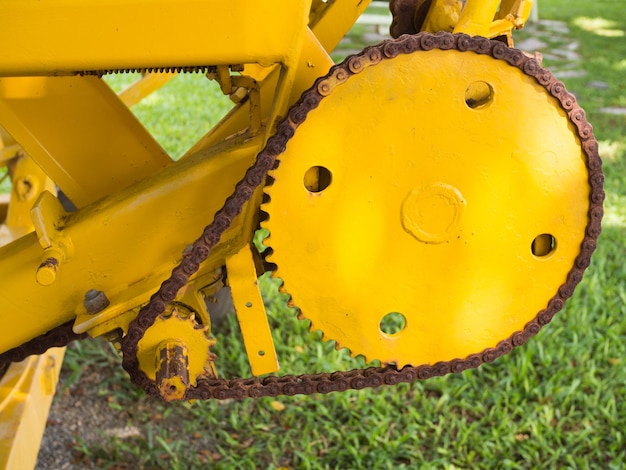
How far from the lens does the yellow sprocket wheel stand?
1.58 metres

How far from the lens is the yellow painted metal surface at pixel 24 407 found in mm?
2357

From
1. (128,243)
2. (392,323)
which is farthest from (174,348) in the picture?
(392,323)

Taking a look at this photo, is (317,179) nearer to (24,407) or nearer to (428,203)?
(428,203)

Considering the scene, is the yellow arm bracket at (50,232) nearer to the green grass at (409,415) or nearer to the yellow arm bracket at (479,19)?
the yellow arm bracket at (479,19)

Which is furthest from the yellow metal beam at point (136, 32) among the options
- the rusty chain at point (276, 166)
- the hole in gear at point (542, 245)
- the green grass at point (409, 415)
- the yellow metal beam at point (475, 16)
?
the green grass at point (409, 415)

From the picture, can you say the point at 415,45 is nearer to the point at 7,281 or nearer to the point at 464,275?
the point at 464,275

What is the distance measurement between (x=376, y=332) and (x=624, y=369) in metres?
2.13

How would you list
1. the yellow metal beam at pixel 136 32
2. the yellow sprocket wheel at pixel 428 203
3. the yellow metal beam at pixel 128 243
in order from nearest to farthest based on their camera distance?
the yellow metal beam at pixel 136 32 < the yellow sprocket wheel at pixel 428 203 < the yellow metal beam at pixel 128 243

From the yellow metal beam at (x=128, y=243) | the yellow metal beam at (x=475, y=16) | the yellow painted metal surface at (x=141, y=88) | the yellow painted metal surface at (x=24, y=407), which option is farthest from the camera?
the yellow painted metal surface at (x=141, y=88)

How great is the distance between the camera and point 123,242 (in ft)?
6.13

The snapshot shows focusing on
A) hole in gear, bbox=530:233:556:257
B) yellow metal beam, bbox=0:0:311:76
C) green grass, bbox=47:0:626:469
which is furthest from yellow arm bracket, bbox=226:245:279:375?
green grass, bbox=47:0:626:469

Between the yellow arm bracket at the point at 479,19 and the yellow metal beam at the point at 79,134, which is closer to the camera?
the yellow arm bracket at the point at 479,19

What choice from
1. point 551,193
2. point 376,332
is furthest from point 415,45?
point 376,332

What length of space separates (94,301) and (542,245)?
3.63 ft
